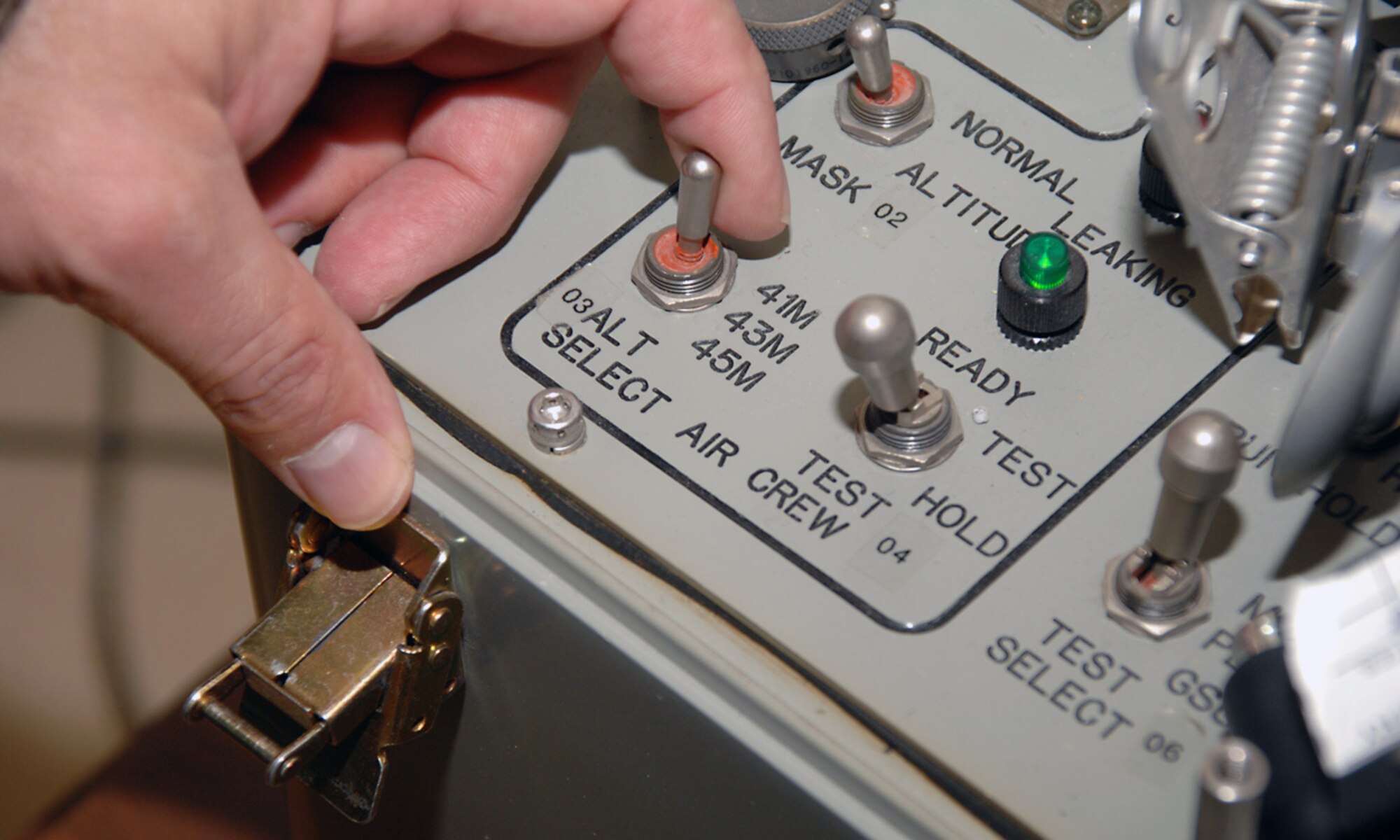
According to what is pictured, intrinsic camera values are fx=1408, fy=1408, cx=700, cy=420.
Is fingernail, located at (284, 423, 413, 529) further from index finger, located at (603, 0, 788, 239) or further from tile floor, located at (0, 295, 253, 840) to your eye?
tile floor, located at (0, 295, 253, 840)

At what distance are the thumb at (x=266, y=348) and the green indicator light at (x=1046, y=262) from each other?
279 mm

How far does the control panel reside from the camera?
0.53m

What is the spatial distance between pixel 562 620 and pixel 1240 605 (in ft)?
0.89

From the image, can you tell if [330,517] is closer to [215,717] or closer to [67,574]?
[215,717]

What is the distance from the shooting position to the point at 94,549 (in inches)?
60.9

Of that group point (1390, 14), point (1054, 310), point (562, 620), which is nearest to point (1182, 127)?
point (1054, 310)

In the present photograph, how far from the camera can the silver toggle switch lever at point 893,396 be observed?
521 mm

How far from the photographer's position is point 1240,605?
0.54 meters

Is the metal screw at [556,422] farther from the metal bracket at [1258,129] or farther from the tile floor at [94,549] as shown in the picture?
the tile floor at [94,549]

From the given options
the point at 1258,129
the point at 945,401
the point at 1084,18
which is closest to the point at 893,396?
the point at 945,401

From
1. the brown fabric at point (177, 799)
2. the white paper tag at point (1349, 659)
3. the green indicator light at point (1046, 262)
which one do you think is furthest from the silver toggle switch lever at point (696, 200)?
the brown fabric at point (177, 799)

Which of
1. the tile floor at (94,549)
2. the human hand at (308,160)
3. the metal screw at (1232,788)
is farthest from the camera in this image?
the tile floor at (94,549)

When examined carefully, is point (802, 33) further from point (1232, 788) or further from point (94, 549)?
point (94, 549)

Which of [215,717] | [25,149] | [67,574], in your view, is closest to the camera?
[25,149]
